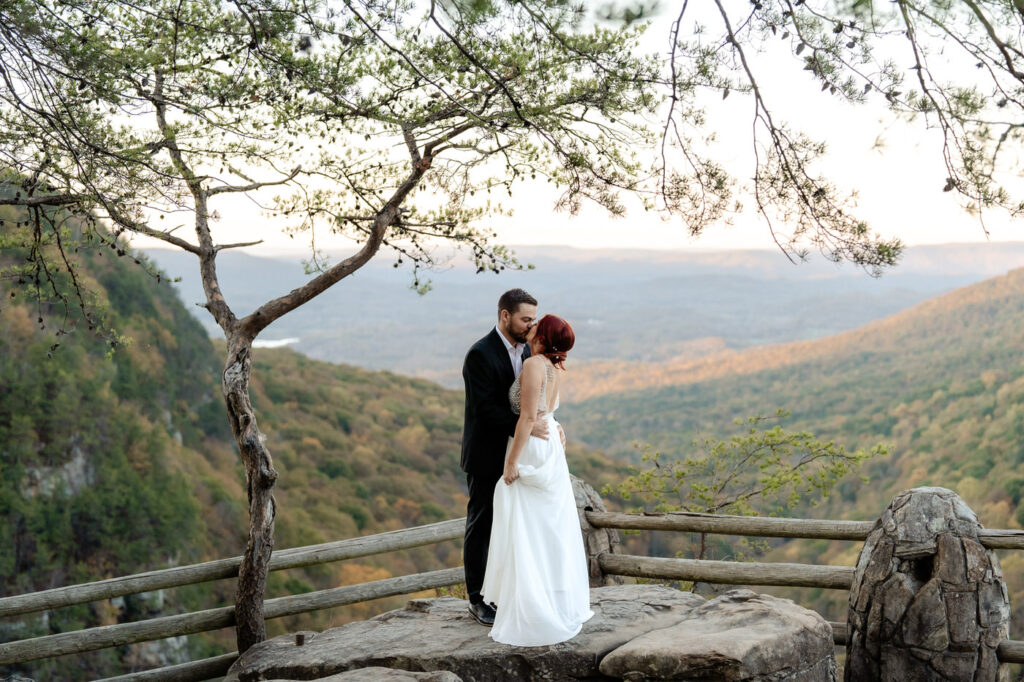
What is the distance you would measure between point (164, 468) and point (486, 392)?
28.2 metres

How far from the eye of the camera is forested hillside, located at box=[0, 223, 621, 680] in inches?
931

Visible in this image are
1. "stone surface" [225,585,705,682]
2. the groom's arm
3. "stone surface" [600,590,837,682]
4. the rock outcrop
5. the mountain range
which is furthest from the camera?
the mountain range

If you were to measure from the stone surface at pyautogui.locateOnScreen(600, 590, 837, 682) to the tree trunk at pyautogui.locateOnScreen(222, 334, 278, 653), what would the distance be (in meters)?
2.04

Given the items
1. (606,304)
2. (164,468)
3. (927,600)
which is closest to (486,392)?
(927,600)

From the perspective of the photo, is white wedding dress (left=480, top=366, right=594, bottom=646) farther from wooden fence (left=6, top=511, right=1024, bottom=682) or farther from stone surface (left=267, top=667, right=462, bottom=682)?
wooden fence (left=6, top=511, right=1024, bottom=682)

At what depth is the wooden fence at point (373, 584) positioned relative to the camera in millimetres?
4828

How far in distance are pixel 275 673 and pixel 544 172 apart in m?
2.84

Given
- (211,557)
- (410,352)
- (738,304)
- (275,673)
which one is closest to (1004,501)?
(211,557)

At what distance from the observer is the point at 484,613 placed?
445cm

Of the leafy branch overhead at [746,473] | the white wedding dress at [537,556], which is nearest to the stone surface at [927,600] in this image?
the white wedding dress at [537,556]

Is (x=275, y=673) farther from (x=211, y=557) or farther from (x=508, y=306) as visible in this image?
(x=211, y=557)

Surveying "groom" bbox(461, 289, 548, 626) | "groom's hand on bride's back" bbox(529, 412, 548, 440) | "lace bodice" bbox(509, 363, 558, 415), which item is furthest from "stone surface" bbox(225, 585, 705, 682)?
"lace bodice" bbox(509, 363, 558, 415)

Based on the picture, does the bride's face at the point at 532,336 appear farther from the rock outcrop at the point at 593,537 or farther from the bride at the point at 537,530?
the rock outcrop at the point at 593,537

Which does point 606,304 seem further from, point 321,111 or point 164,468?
point 321,111
